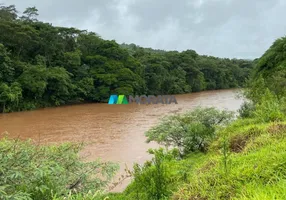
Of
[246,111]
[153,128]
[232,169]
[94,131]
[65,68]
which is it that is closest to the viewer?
[232,169]

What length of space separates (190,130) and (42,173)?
513 cm

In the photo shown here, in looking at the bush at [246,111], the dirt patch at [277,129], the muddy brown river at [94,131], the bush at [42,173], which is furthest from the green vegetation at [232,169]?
the muddy brown river at [94,131]

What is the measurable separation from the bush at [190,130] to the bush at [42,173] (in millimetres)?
3273

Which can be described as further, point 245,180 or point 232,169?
point 232,169

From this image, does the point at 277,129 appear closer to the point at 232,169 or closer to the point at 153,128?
the point at 232,169

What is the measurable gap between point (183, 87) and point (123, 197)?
114 feet

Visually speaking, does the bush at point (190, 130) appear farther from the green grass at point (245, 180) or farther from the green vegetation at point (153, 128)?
the green grass at point (245, 180)

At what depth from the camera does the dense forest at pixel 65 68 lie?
22016 millimetres

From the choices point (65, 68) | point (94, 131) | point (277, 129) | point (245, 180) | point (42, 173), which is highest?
point (65, 68)

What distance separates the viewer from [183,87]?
128 ft

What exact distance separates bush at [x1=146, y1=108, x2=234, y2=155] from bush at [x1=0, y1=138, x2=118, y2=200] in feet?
10.7

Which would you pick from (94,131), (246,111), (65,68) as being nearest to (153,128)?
(246,111)

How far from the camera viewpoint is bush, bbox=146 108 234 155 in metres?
7.45

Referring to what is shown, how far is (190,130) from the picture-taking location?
24.6ft
